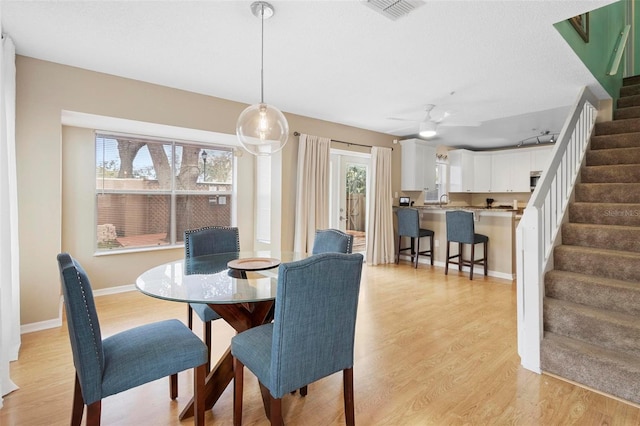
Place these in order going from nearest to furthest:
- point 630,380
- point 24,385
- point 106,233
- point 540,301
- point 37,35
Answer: point 630,380
point 24,385
point 540,301
point 37,35
point 106,233

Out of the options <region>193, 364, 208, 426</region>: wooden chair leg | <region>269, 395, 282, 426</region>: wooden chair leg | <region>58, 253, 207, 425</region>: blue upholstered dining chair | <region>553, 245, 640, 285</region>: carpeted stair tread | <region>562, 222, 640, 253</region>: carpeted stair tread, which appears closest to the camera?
<region>58, 253, 207, 425</region>: blue upholstered dining chair

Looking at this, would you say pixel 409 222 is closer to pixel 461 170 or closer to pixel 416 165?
pixel 416 165

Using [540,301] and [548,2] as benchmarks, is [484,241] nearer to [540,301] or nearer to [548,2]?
[540,301]

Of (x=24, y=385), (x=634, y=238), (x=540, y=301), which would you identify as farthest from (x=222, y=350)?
(x=634, y=238)

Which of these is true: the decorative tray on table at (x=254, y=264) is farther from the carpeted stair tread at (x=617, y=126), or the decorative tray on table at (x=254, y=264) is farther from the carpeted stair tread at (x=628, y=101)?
the carpeted stair tread at (x=628, y=101)

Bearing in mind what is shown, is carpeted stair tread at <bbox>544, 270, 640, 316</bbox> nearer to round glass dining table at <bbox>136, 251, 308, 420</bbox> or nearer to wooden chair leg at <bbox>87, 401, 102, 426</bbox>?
round glass dining table at <bbox>136, 251, 308, 420</bbox>

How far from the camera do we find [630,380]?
2.02 metres

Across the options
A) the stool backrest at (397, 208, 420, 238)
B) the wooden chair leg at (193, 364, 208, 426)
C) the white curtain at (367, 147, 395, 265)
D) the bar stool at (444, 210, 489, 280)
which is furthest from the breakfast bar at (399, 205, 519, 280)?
the wooden chair leg at (193, 364, 208, 426)

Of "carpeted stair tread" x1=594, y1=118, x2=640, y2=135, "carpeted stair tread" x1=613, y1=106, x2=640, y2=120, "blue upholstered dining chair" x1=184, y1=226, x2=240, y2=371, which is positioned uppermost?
"carpeted stair tread" x1=613, y1=106, x2=640, y2=120

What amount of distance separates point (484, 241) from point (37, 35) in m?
5.43

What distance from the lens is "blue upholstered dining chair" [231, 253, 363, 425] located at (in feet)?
4.80

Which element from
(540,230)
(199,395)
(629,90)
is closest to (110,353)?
(199,395)

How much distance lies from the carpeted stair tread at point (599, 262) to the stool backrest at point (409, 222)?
8.91 ft

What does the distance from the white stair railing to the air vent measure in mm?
1595
